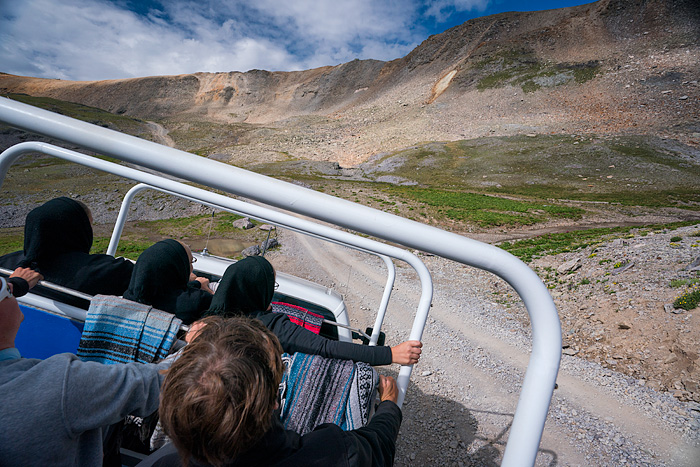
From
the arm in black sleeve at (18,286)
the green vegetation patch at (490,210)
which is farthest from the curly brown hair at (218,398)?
the green vegetation patch at (490,210)

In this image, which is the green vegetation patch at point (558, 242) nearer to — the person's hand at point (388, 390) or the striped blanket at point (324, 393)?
the person's hand at point (388, 390)

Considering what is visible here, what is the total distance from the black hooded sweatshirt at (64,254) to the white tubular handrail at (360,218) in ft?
4.88

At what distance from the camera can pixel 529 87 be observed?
47094 mm

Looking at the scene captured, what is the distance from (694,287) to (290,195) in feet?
30.7

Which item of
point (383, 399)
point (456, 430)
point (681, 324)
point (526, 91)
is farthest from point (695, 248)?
point (526, 91)

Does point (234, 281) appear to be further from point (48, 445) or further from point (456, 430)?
point (456, 430)

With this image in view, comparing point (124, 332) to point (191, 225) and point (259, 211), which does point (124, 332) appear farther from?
point (191, 225)

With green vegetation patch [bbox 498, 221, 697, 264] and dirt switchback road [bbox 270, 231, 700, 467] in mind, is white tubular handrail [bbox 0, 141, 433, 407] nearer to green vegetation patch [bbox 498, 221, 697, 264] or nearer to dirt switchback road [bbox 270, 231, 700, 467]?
dirt switchback road [bbox 270, 231, 700, 467]

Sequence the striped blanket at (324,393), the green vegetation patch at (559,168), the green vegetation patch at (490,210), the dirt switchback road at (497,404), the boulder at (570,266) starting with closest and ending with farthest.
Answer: the striped blanket at (324,393) → the dirt switchback road at (497,404) → the boulder at (570,266) → the green vegetation patch at (490,210) → the green vegetation patch at (559,168)

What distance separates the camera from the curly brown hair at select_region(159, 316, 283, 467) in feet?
2.83

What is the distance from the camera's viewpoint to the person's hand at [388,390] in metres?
1.52

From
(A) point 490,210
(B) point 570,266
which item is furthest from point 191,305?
(A) point 490,210

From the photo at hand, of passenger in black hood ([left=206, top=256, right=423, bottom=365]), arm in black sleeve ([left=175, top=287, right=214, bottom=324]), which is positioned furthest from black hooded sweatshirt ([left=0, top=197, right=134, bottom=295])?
passenger in black hood ([left=206, top=256, right=423, bottom=365])

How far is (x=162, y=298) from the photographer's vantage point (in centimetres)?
195
